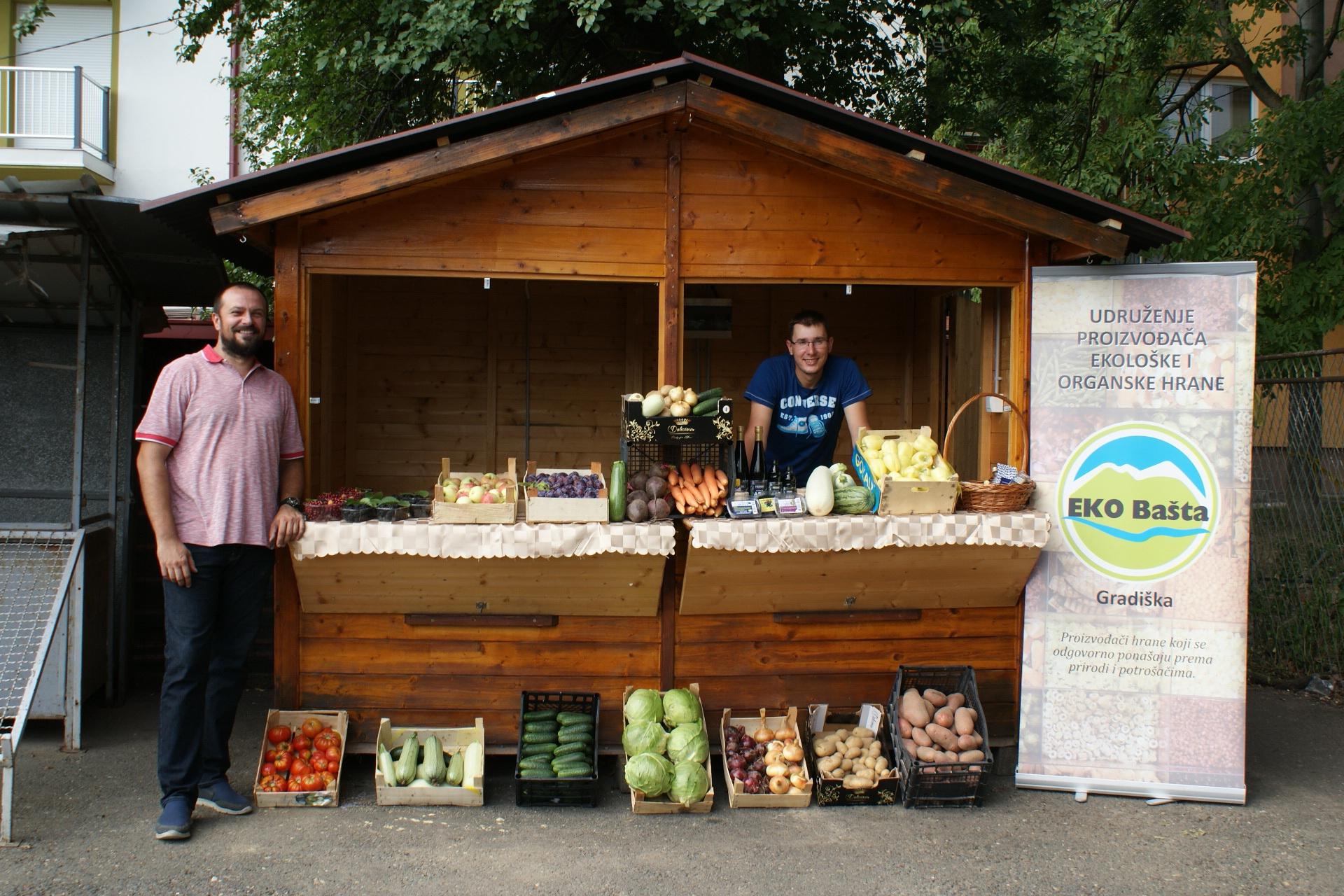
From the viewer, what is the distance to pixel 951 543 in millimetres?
4984

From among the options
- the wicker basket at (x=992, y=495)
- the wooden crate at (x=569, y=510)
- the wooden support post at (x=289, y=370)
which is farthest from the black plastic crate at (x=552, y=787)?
the wicker basket at (x=992, y=495)

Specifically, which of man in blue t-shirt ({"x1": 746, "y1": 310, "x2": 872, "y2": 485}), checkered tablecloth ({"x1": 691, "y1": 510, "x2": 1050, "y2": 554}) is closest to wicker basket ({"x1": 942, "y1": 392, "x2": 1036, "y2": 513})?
checkered tablecloth ({"x1": 691, "y1": 510, "x2": 1050, "y2": 554})

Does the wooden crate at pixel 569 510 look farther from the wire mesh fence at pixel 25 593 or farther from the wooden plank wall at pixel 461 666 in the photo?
the wire mesh fence at pixel 25 593

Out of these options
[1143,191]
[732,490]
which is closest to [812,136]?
[732,490]

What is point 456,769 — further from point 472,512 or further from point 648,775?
point 472,512

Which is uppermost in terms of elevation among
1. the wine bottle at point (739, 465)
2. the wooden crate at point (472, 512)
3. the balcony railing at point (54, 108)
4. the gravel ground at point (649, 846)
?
the balcony railing at point (54, 108)

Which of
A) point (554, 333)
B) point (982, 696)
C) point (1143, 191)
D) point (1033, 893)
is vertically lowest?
point (1033, 893)

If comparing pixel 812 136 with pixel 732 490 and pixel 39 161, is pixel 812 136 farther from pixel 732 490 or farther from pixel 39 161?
pixel 39 161

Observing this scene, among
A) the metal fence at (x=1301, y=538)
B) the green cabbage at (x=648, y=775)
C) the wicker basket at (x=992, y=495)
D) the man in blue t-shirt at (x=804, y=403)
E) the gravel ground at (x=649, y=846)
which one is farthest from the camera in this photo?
the metal fence at (x=1301, y=538)

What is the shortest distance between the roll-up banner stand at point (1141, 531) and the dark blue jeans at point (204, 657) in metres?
3.74

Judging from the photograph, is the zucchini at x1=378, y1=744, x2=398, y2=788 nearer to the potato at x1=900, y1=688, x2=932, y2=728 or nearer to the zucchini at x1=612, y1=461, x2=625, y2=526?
the zucchini at x1=612, y1=461, x2=625, y2=526

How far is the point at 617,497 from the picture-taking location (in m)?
4.95

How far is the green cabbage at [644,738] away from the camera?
4.92 m

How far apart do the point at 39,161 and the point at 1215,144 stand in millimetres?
14939
